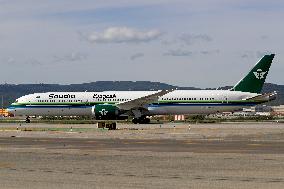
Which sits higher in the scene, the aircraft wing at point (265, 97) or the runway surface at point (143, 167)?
the aircraft wing at point (265, 97)

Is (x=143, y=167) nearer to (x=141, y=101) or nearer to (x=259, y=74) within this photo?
(x=141, y=101)

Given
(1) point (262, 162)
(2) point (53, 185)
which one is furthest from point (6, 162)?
(1) point (262, 162)

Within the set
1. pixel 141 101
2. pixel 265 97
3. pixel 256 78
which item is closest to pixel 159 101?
pixel 141 101

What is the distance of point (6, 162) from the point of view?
25.1 metres

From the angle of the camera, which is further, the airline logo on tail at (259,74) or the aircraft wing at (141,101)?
the airline logo on tail at (259,74)

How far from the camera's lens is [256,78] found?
264 ft

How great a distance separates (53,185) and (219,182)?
4.80 metres

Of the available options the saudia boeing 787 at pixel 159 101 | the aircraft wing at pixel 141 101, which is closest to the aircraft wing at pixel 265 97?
the saudia boeing 787 at pixel 159 101

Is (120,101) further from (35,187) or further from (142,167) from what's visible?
(35,187)

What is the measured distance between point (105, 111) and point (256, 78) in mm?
19890

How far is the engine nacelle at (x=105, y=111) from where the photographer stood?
75688 millimetres

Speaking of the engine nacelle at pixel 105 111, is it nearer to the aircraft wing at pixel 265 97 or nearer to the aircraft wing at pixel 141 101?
the aircraft wing at pixel 141 101

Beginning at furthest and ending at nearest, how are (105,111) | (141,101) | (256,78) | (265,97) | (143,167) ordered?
(256,78) < (141,101) < (265,97) < (105,111) < (143,167)

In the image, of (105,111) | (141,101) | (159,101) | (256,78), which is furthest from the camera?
(256,78)
